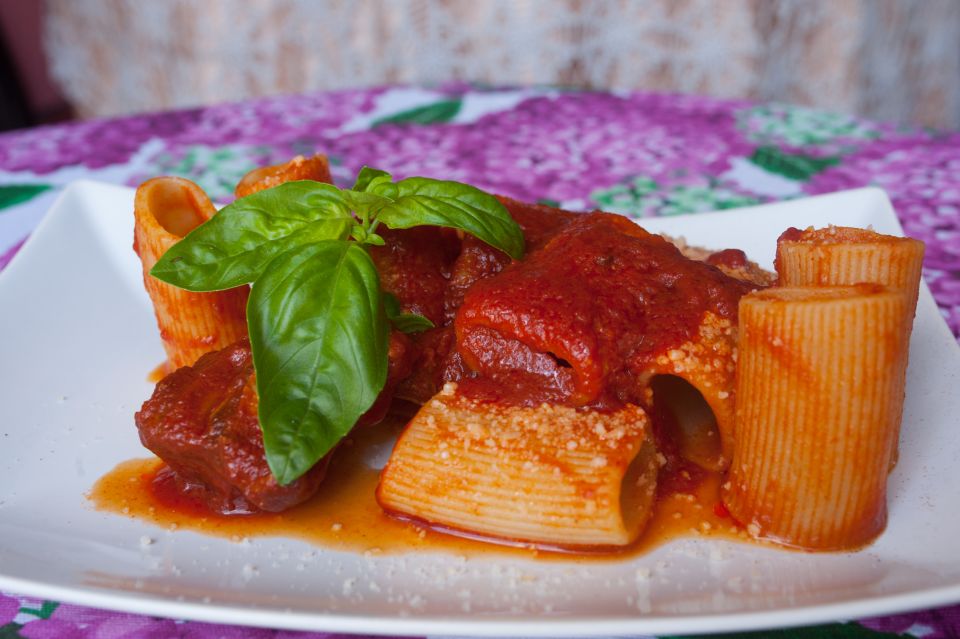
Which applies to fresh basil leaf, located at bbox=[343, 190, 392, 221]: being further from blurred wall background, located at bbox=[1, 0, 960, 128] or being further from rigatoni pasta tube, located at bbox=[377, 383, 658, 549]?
blurred wall background, located at bbox=[1, 0, 960, 128]

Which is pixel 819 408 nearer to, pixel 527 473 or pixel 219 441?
pixel 527 473

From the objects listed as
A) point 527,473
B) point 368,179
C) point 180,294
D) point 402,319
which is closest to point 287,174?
point 368,179

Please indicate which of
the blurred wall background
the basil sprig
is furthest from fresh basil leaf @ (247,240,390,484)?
the blurred wall background

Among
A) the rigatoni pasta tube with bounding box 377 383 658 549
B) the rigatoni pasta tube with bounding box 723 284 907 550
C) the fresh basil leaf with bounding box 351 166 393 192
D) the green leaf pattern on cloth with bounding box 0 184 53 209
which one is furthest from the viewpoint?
the green leaf pattern on cloth with bounding box 0 184 53 209

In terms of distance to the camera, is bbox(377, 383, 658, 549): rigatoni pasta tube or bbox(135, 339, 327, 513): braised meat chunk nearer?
bbox(377, 383, 658, 549): rigatoni pasta tube

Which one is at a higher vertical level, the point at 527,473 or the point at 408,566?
the point at 527,473

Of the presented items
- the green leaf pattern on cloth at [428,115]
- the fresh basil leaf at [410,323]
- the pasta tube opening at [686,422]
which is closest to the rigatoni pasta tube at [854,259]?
the pasta tube opening at [686,422]
